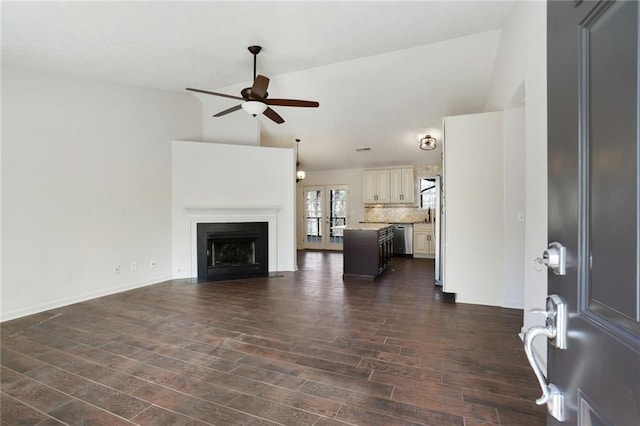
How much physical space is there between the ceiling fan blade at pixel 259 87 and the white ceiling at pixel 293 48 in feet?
1.89

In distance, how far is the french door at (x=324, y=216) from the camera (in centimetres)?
935

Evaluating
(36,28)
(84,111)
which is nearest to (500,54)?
(36,28)

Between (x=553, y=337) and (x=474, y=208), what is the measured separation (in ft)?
10.8

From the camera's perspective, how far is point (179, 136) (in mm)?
5312

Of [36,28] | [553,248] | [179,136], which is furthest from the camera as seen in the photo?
[179,136]

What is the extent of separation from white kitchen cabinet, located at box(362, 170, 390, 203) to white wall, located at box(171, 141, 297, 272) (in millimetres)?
3359

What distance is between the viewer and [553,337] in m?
0.72

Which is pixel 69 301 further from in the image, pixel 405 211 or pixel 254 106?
pixel 405 211

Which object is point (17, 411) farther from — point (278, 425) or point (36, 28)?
point (36, 28)

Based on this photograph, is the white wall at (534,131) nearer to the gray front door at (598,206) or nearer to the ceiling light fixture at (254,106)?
the gray front door at (598,206)

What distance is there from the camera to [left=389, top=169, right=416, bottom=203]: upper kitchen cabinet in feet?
27.0

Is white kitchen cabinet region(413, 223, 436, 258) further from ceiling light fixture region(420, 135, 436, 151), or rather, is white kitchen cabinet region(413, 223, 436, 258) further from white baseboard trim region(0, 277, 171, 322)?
white baseboard trim region(0, 277, 171, 322)

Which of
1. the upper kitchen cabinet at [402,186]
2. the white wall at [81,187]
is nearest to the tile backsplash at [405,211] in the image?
the upper kitchen cabinet at [402,186]

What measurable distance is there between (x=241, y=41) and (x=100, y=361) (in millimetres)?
3494
